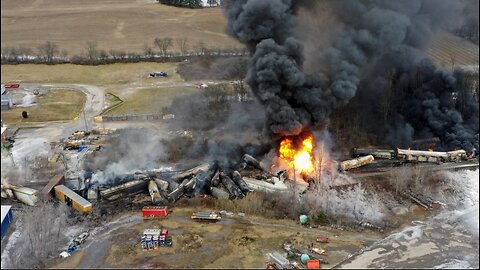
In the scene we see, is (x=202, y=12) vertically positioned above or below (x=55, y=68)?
above

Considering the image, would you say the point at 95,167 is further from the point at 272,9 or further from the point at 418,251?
the point at 418,251

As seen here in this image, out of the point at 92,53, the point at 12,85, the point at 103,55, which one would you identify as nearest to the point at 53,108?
the point at 12,85

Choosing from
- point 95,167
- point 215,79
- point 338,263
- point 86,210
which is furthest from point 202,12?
point 338,263

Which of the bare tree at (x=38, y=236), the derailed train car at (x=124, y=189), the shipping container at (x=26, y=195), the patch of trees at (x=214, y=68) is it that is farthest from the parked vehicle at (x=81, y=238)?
the patch of trees at (x=214, y=68)

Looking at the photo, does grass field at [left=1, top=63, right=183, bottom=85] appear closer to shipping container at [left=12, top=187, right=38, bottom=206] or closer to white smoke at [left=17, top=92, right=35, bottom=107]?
white smoke at [left=17, top=92, right=35, bottom=107]

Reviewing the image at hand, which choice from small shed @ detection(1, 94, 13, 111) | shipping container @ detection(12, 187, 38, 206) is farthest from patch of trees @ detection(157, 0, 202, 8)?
shipping container @ detection(12, 187, 38, 206)

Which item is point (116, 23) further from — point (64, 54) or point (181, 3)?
point (181, 3)
